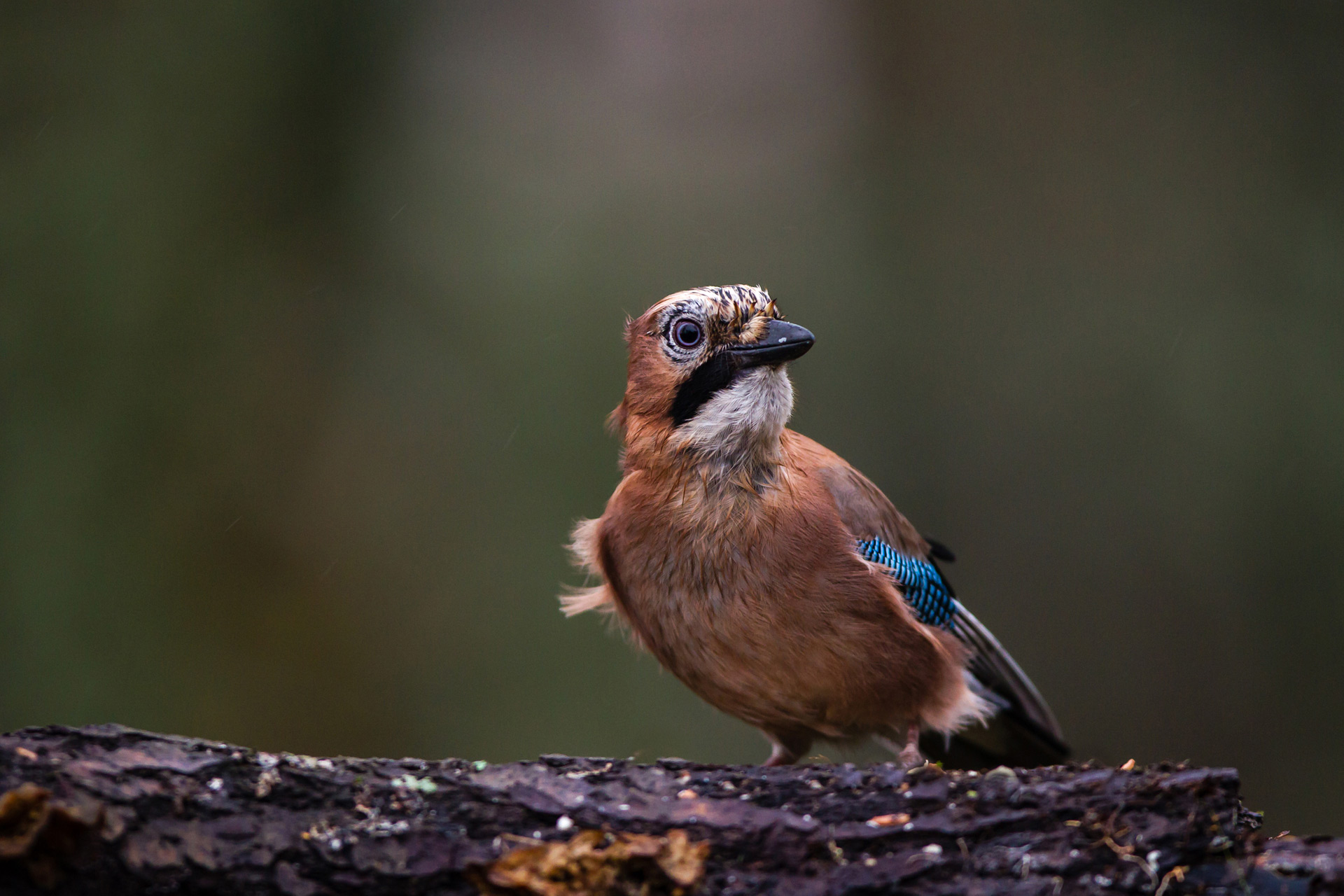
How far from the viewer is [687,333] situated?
14.1ft

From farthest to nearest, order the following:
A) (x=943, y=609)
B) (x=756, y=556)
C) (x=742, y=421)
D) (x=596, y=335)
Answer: (x=596, y=335) → (x=943, y=609) → (x=742, y=421) → (x=756, y=556)

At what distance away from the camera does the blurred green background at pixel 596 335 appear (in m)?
6.32

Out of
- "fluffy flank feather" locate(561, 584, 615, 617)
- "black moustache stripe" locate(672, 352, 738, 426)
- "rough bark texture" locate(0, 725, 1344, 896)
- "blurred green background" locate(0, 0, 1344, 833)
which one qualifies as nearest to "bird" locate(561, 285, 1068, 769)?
"black moustache stripe" locate(672, 352, 738, 426)

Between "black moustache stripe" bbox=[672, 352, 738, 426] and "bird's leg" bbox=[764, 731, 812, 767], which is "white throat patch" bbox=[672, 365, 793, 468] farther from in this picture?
"bird's leg" bbox=[764, 731, 812, 767]

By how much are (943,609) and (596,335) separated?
393cm

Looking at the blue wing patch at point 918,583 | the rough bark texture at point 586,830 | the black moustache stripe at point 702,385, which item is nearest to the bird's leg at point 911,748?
the blue wing patch at point 918,583

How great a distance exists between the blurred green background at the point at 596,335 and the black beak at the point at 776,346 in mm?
3373

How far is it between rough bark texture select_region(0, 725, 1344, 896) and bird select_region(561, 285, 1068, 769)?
1.21m

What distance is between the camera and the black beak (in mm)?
4039

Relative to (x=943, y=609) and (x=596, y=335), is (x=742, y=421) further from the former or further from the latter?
(x=596, y=335)

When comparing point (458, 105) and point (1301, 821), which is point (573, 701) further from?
point (1301, 821)

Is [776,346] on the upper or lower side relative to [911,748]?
upper

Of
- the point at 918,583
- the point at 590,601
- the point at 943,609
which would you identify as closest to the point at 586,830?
the point at 590,601

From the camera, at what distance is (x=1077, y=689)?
748 cm
